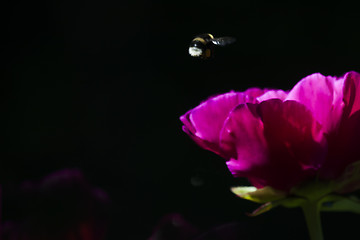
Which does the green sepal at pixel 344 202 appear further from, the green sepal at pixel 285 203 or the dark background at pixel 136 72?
the dark background at pixel 136 72

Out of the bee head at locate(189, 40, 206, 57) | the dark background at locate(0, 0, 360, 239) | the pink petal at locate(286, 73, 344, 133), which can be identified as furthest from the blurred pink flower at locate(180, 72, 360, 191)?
the dark background at locate(0, 0, 360, 239)

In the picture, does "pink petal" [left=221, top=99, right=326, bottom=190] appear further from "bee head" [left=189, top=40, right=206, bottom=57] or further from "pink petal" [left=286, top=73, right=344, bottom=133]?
"bee head" [left=189, top=40, right=206, bottom=57]

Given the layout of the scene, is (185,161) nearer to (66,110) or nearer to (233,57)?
(233,57)

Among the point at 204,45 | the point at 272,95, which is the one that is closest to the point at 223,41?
the point at 204,45

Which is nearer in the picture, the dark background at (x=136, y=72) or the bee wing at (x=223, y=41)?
the bee wing at (x=223, y=41)

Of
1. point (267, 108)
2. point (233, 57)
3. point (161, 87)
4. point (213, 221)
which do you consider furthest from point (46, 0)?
point (267, 108)

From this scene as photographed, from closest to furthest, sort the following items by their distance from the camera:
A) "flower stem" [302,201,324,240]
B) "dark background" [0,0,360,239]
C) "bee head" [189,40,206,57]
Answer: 1. "flower stem" [302,201,324,240]
2. "bee head" [189,40,206,57]
3. "dark background" [0,0,360,239]

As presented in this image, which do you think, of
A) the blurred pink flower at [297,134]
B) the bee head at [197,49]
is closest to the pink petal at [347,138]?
the blurred pink flower at [297,134]
